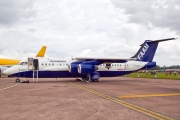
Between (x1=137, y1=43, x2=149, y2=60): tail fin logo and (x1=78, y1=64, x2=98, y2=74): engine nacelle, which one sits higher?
(x1=137, y1=43, x2=149, y2=60): tail fin logo

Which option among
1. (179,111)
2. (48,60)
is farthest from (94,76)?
(179,111)

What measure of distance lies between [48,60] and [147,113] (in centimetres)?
2010

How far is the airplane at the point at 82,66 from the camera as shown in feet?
79.8

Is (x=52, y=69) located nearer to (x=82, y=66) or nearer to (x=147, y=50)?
(x=82, y=66)

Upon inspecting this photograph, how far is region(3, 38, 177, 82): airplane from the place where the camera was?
24.3m

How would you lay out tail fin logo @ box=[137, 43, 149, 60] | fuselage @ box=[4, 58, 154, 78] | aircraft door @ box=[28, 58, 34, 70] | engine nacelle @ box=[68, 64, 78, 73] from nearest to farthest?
fuselage @ box=[4, 58, 154, 78], aircraft door @ box=[28, 58, 34, 70], engine nacelle @ box=[68, 64, 78, 73], tail fin logo @ box=[137, 43, 149, 60]

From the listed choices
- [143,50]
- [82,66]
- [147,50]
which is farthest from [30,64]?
[147,50]

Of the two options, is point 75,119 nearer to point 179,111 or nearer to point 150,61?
point 179,111

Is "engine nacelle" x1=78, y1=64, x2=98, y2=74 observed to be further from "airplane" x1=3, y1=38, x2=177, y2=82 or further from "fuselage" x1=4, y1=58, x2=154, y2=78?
"fuselage" x1=4, y1=58, x2=154, y2=78

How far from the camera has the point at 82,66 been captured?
25062 millimetres

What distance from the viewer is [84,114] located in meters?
6.96

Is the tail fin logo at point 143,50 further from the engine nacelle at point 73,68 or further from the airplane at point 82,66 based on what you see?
the engine nacelle at point 73,68

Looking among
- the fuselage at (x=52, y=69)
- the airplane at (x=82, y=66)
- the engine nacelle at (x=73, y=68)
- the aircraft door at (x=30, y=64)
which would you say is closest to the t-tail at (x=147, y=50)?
the airplane at (x=82, y=66)

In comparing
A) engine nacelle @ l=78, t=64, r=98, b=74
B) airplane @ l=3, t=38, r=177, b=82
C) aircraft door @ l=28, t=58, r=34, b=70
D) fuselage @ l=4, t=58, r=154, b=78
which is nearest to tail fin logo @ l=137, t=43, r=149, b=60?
airplane @ l=3, t=38, r=177, b=82
